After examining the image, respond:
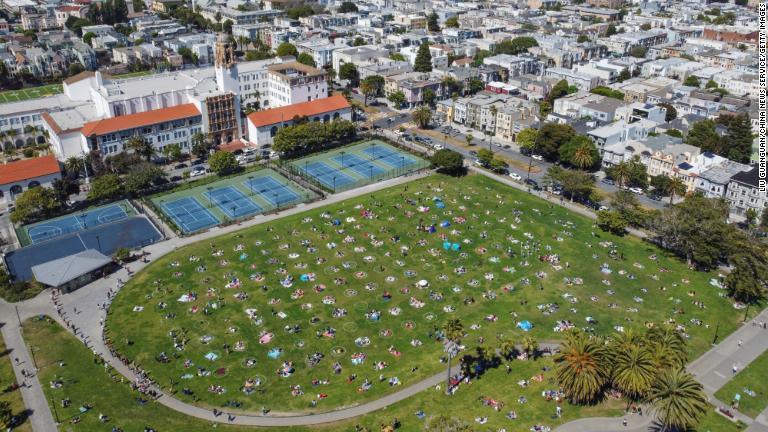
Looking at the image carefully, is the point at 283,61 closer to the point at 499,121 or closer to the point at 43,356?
the point at 499,121

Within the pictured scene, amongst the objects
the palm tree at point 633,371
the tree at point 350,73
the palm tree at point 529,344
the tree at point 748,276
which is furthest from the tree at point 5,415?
the tree at point 350,73

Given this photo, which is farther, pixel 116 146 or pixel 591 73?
pixel 591 73

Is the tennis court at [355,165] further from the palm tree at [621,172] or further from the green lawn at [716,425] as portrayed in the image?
the green lawn at [716,425]

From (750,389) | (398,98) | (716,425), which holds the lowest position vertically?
(716,425)

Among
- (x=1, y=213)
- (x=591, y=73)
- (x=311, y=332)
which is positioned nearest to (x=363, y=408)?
(x=311, y=332)

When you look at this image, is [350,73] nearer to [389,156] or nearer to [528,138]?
[389,156]

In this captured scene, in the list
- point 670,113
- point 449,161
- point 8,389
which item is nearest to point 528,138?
point 449,161
